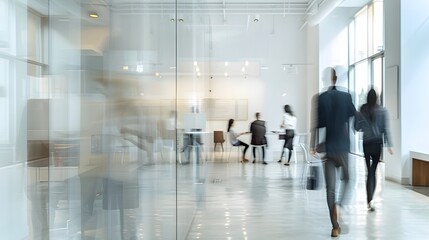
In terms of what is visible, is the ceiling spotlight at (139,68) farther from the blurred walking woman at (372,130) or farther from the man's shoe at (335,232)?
the blurred walking woman at (372,130)

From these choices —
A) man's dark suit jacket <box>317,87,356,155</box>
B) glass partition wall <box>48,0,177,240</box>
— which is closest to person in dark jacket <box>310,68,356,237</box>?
man's dark suit jacket <box>317,87,356,155</box>

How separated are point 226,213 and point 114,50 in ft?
12.7

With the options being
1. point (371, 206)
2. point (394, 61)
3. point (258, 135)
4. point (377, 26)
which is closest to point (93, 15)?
point (371, 206)

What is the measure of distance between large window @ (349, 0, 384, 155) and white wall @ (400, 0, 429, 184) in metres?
1.69

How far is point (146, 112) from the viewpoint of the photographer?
94.5 inches

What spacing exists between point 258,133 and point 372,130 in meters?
6.88

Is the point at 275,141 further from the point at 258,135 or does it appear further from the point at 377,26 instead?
the point at 377,26

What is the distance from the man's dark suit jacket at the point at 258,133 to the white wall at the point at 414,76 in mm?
4966

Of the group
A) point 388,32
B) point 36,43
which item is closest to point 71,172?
point 36,43

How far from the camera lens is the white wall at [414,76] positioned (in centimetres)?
804

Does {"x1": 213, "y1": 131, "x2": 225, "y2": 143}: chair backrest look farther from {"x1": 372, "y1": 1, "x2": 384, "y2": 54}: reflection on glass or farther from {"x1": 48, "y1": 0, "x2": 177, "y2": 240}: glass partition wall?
{"x1": 48, "y1": 0, "x2": 177, "y2": 240}: glass partition wall

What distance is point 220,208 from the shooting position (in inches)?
222

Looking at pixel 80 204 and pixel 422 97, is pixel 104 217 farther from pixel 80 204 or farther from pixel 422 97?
pixel 422 97

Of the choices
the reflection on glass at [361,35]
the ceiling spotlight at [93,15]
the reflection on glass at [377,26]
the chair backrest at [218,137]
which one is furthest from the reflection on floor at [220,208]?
the reflection on glass at [361,35]
